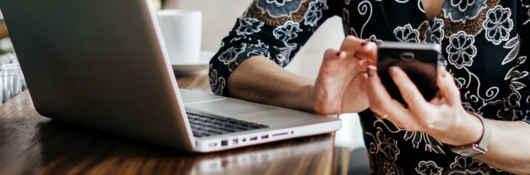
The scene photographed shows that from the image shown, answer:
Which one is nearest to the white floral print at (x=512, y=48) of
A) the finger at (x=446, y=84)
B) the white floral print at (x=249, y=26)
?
the finger at (x=446, y=84)

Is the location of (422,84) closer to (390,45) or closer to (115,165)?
(390,45)

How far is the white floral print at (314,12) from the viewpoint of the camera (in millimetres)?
852

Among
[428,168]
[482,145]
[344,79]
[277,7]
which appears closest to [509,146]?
[482,145]

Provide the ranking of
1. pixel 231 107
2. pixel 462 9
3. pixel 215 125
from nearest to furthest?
pixel 215 125
pixel 231 107
pixel 462 9

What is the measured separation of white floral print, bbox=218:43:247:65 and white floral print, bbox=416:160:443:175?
416 millimetres

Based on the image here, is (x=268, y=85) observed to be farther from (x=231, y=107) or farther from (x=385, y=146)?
(x=385, y=146)

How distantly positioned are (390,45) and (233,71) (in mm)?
382

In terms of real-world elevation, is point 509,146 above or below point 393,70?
below

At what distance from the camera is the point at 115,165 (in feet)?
1.31

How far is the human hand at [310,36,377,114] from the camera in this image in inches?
18.0

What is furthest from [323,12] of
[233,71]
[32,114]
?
[32,114]

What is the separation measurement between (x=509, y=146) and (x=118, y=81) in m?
0.57

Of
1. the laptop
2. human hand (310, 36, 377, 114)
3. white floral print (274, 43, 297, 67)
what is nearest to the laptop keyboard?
the laptop

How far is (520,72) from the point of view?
0.66m
